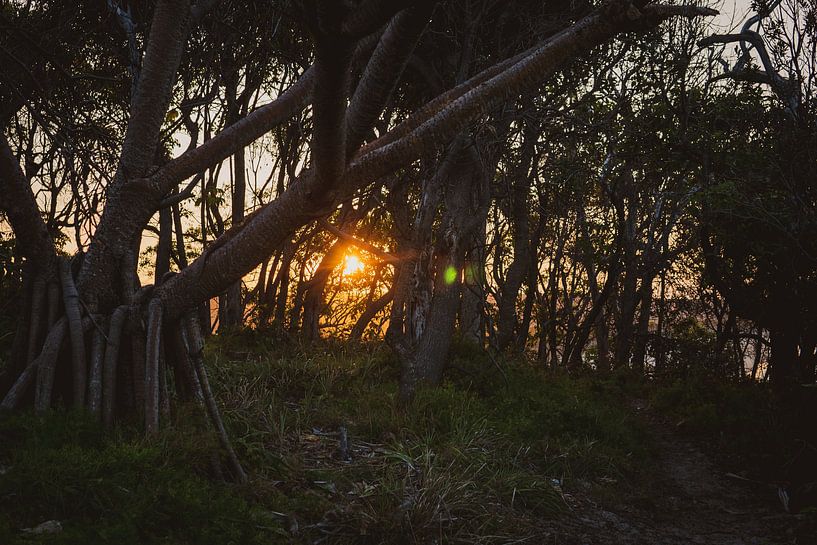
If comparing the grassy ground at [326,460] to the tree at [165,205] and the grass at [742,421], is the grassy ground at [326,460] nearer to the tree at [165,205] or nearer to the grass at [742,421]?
the tree at [165,205]

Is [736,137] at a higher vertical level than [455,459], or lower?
higher

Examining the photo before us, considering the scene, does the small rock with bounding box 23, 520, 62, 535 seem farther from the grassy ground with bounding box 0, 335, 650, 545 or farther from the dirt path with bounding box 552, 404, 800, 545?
the dirt path with bounding box 552, 404, 800, 545

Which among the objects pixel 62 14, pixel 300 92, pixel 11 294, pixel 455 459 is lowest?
pixel 455 459

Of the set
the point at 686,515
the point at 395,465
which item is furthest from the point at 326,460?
the point at 686,515

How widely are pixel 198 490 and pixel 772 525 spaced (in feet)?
19.1

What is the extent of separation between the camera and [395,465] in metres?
6.33

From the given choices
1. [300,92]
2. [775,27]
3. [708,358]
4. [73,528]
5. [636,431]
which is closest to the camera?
[73,528]

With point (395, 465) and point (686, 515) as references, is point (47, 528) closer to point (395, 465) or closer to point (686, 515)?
point (395, 465)

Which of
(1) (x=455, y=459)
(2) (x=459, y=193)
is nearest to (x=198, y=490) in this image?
(1) (x=455, y=459)

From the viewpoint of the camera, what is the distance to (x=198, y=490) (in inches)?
179

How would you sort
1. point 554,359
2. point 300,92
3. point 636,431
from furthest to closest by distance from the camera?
1. point 554,359
2. point 636,431
3. point 300,92

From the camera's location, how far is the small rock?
3725 mm

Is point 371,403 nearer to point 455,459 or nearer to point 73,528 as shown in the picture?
point 455,459

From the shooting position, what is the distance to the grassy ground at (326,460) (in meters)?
4.19
